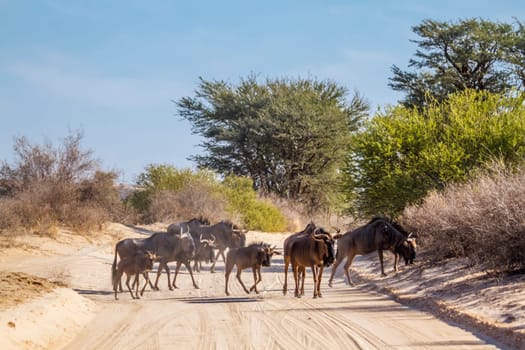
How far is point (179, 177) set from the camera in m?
49.7

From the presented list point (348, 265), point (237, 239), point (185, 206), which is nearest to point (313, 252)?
point (348, 265)

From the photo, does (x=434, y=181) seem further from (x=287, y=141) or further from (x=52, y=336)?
(x=287, y=141)

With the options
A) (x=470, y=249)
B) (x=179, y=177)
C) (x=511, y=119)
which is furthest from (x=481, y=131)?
(x=179, y=177)

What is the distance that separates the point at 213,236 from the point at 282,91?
105ft

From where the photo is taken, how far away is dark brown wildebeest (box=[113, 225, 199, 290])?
2181cm

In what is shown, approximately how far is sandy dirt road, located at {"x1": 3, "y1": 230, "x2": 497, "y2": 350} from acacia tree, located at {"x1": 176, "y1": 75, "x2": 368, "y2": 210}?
3519 cm

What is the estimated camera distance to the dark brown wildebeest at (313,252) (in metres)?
18.2

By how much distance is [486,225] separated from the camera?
17.1m

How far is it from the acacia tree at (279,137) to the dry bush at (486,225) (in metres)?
34.1

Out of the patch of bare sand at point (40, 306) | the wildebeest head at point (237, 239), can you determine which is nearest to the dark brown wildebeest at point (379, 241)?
the wildebeest head at point (237, 239)

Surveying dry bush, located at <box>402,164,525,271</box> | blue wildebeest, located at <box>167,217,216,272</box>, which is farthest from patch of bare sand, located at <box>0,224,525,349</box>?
blue wildebeest, located at <box>167,217,216,272</box>

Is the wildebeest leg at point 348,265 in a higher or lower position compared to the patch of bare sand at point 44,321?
higher

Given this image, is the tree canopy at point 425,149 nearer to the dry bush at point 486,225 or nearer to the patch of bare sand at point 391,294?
the patch of bare sand at point 391,294

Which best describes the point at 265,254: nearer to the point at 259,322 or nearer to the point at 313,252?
the point at 313,252
